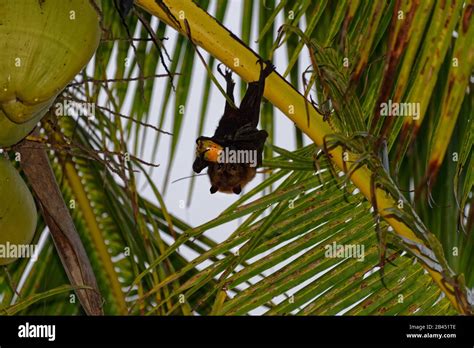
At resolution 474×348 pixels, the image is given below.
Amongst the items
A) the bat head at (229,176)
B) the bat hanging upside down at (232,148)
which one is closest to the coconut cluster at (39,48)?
the bat hanging upside down at (232,148)

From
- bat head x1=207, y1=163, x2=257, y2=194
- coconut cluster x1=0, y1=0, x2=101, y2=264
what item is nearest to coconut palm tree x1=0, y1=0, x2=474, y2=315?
coconut cluster x1=0, y1=0, x2=101, y2=264

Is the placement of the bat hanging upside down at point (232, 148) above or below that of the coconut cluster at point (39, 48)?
above

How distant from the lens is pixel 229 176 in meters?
2.53

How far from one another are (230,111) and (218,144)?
0.11 meters

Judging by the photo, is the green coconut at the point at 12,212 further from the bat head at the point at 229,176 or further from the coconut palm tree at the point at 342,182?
the bat head at the point at 229,176

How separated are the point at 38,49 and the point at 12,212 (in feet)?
1.07

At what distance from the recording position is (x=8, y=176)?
1462 mm

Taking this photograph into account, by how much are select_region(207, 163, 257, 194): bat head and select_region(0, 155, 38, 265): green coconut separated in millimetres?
1037

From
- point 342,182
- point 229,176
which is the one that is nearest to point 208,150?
point 229,176

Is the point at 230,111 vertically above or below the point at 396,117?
above

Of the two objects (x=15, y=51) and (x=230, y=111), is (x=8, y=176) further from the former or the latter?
(x=230, y=111)

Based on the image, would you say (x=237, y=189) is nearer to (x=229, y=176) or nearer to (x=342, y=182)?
(x=229, y=176)

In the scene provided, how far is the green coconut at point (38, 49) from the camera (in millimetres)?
Answer: 1224
